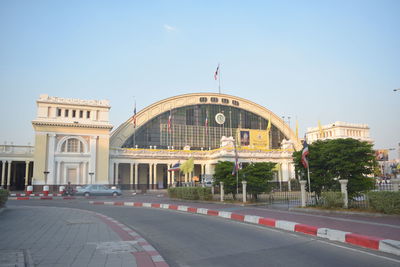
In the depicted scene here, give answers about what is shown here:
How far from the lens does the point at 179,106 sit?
74.5 metres

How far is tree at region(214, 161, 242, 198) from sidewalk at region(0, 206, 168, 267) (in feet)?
56.5

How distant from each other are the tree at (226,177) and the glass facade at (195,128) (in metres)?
37.6

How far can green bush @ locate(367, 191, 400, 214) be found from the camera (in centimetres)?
1532

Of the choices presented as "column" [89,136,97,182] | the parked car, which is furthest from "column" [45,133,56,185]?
the parked car

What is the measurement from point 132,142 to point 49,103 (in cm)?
1916

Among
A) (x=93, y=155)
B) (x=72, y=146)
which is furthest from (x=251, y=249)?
(x=72, y=146)

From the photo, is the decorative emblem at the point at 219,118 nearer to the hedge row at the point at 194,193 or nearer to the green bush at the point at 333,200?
the hedge row at the point at 194,193

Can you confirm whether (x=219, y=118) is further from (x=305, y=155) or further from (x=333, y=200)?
(x=333, y=200)

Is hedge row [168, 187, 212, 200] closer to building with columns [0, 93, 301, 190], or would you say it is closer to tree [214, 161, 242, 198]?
tree [214, 161, 242, 198]

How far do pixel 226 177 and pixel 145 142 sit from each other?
42352mm

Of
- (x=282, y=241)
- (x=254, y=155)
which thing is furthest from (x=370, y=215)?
(x=254, y=155)

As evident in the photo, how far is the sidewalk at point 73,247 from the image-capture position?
752 centimetres

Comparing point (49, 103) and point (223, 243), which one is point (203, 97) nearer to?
point (49, 103)

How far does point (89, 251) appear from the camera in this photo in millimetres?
8664
